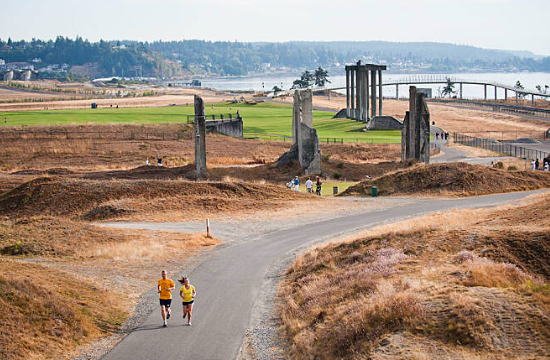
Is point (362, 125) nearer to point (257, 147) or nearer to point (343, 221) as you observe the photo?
point (257, 147)

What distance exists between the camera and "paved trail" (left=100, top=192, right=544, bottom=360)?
15750 mm

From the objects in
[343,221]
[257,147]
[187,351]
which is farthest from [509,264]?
[257,147]

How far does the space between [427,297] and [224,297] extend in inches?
299

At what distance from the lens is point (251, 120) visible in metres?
102

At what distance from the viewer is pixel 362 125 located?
306 feet

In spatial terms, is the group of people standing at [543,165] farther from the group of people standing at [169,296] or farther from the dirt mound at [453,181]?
the group of people standing at [169,296]

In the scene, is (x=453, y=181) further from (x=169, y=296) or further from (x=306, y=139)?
(x=169, y=296)

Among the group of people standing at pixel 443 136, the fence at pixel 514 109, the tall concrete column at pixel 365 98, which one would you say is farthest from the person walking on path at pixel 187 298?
the fence at pixel 514 109

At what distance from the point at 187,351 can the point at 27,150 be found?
55.8 metres

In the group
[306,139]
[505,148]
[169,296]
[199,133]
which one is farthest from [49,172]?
[505,148]

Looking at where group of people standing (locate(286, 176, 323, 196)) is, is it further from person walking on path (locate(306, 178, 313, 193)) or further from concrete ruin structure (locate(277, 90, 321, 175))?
concrete ruin structure (locate(277, 90, 321, 175))

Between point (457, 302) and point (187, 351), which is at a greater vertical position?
point (457, 302)

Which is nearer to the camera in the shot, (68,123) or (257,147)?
(257,147)

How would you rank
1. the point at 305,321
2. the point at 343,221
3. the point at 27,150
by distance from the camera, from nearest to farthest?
1. the point at 305,321
2. the point at 343,221
3. the point at 27,150
